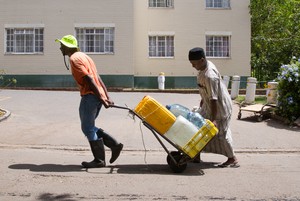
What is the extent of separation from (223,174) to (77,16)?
680 inches

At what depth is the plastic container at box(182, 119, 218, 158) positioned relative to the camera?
6.18m

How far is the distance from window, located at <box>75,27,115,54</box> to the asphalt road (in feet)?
37.0

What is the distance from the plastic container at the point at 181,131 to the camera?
20.4 ft

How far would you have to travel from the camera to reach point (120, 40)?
2216 cm

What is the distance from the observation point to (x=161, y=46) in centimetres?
2334

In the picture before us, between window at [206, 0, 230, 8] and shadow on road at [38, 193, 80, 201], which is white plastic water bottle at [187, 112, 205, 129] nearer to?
shadow on road at [38, 193, 80, 201]

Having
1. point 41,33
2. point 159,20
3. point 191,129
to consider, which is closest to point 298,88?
point 191,129

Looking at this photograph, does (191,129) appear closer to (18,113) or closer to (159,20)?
(18,113)

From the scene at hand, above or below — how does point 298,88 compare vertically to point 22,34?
below

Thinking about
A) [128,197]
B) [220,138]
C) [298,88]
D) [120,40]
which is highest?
[120,40]

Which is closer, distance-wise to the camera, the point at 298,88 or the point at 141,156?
the point at 141,156

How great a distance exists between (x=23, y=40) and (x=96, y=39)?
3.77m

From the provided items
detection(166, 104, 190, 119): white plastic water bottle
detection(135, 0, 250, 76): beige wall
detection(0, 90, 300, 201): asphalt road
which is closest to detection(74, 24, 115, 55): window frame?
detection(135, 0, 250, 76): beige wall

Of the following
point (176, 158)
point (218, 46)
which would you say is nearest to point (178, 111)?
point (176, 158)
